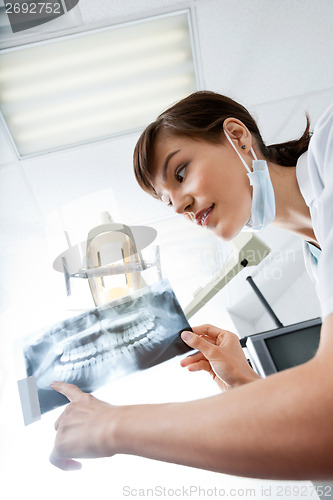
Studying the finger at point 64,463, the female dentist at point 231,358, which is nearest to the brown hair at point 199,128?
the female dentist at point 231,358

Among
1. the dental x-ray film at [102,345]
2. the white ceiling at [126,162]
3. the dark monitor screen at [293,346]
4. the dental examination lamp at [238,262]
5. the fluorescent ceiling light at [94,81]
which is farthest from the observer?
the dark monitor screen at [293,346]

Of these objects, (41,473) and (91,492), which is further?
(91,492)

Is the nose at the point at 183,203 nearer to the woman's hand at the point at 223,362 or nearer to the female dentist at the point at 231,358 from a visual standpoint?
the female dentist at the point at 231,358

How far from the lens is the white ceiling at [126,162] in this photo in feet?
4.75

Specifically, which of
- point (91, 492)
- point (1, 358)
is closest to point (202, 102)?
A: point (1, 358)

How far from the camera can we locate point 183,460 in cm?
53

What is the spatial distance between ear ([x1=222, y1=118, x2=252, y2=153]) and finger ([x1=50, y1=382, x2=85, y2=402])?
954 millimetres

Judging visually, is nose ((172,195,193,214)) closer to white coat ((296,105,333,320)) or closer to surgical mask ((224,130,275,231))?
surgical mask ((224,130,275,231))

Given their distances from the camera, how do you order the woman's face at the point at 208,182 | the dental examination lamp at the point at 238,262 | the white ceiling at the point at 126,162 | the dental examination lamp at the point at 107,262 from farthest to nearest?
the dental examination lamp at the point at 238,262
the white ceiling at the point at 126,162
the dental examination lamp at the point at 107,262
the woman's face at the point at 208,182

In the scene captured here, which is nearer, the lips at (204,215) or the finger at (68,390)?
the finger at (68,390)

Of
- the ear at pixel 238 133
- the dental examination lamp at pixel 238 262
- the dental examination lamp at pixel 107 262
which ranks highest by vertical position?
the ear at pixel 238 133

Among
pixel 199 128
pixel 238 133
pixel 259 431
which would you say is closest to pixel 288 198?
pixel 238 133

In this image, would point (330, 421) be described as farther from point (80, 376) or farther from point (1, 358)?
point (1, 358)

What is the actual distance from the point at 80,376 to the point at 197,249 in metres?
2.19
